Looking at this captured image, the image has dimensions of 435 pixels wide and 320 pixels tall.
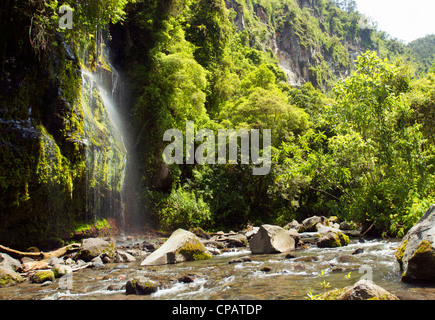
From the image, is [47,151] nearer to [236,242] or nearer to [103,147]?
[103,147]

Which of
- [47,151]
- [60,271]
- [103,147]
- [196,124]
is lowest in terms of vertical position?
[60,271]

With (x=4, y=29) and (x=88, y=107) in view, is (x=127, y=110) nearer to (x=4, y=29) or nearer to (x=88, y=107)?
(x=88, y=107)

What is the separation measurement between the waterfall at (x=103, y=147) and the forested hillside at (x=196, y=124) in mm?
293

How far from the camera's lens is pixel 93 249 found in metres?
9.67

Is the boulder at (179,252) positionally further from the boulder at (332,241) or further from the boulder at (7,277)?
the boulder at (332,241)

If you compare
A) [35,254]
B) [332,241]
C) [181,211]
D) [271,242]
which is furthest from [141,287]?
[181,211]

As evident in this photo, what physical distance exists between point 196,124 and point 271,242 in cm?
1291

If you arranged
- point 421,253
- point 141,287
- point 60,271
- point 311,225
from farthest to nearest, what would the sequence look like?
point 311,225 → point 60,271 → point 141,287 → point 421,253

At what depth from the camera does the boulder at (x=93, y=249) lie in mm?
9461

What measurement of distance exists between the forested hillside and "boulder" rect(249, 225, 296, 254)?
187 centimetres

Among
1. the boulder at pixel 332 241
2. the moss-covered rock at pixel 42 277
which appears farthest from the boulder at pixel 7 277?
the boulder at pixel 332 241

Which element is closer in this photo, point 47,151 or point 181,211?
point 47,151

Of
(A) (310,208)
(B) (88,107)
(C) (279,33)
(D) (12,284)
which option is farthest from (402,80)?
(C) (279,33)

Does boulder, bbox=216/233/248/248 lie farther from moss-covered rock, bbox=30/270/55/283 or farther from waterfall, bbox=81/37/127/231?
moss-covered rock, bbox=30/270/55/283
